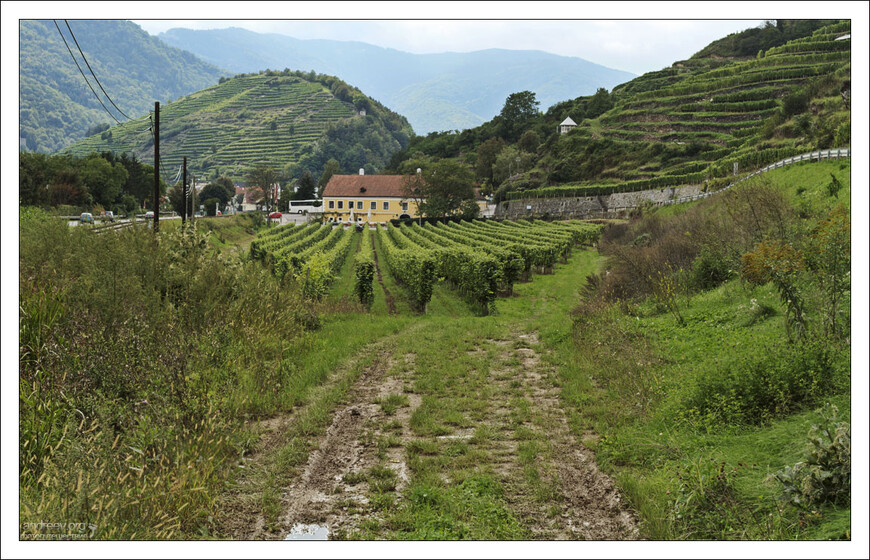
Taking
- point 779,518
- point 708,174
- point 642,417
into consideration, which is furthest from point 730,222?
point 708,174

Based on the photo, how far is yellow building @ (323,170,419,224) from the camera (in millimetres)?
82188

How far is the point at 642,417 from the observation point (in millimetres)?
6773

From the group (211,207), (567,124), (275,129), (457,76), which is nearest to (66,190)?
(457,76)

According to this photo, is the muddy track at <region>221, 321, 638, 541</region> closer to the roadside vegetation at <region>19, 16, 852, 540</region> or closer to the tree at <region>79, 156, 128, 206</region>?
the roadside vegetation at <region>19, 16, 852, 540</region>

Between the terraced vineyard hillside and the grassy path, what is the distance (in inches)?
1792

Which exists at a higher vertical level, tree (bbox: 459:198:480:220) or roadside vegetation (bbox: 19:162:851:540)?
tree (bbox: 459:198:480:220)

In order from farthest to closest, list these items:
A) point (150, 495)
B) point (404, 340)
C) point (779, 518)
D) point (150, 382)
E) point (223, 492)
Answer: point (404, 340) < point (150, 382) < point (223, 492) < point (150, 495) < point (779, 518)

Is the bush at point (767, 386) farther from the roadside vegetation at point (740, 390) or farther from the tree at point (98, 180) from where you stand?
the tree at point (98, 180)

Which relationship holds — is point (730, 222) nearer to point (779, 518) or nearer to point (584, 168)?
point (779, 518)

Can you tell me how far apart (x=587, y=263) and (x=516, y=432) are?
26936mm

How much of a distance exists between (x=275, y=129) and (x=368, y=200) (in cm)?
7571

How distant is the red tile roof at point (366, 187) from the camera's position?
8356 cm

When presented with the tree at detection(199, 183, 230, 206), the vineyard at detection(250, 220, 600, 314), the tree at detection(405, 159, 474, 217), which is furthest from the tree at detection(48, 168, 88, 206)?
the tree at detection(199, 183, 230, 206)

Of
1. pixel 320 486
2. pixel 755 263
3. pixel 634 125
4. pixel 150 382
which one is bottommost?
pixel 320 486
